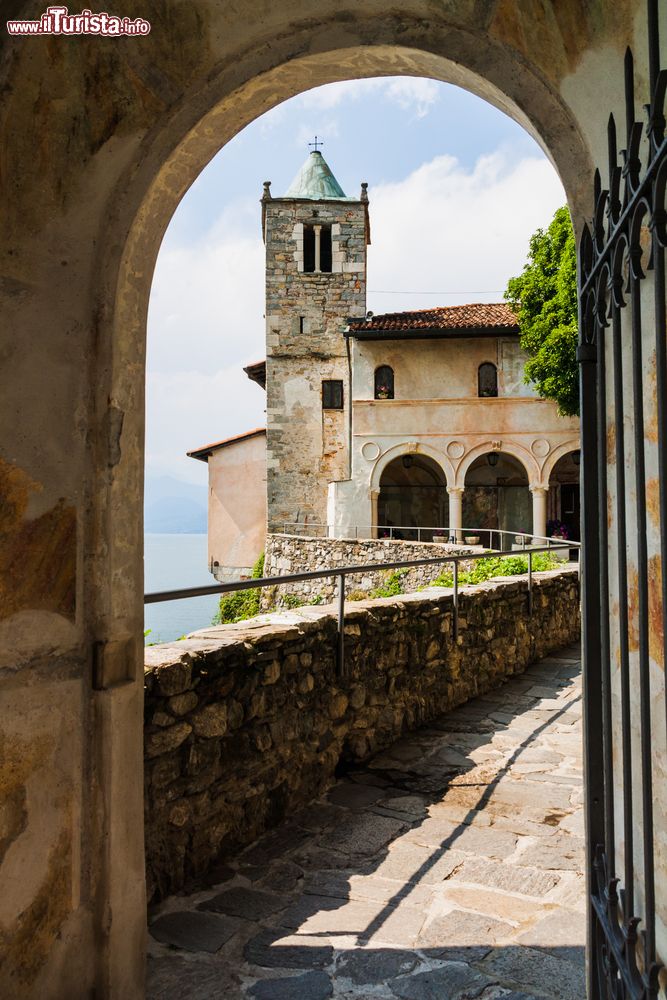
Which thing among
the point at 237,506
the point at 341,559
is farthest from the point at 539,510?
the point at 237,506

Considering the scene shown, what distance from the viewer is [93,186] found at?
231 cm

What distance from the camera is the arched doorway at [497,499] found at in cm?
2506

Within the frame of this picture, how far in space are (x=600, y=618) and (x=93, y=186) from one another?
6.61 feet

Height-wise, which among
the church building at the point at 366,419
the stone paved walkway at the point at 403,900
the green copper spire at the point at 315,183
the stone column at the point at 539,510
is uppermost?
the green copper spire at the point at 315,183

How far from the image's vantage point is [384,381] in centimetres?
2277

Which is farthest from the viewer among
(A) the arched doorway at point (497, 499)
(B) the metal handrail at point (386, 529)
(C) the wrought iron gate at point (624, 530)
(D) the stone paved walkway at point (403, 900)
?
(A) the arched doorway at point (497, 499)

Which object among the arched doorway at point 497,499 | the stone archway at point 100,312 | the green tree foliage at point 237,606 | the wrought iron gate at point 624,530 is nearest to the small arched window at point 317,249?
the arched doorway at point 497,499

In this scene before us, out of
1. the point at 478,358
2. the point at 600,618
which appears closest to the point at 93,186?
the point at 600,618

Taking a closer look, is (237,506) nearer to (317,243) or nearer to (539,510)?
(317,243)

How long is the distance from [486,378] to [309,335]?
796 cm

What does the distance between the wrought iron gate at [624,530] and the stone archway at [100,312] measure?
0.48 meters

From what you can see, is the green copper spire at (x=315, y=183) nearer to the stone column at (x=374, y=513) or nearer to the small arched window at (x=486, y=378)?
the small arched window at (x=486, y=378)

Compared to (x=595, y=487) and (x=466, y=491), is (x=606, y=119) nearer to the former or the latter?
(x=595, y=487)

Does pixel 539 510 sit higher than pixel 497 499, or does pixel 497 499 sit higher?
pixel 497 499
